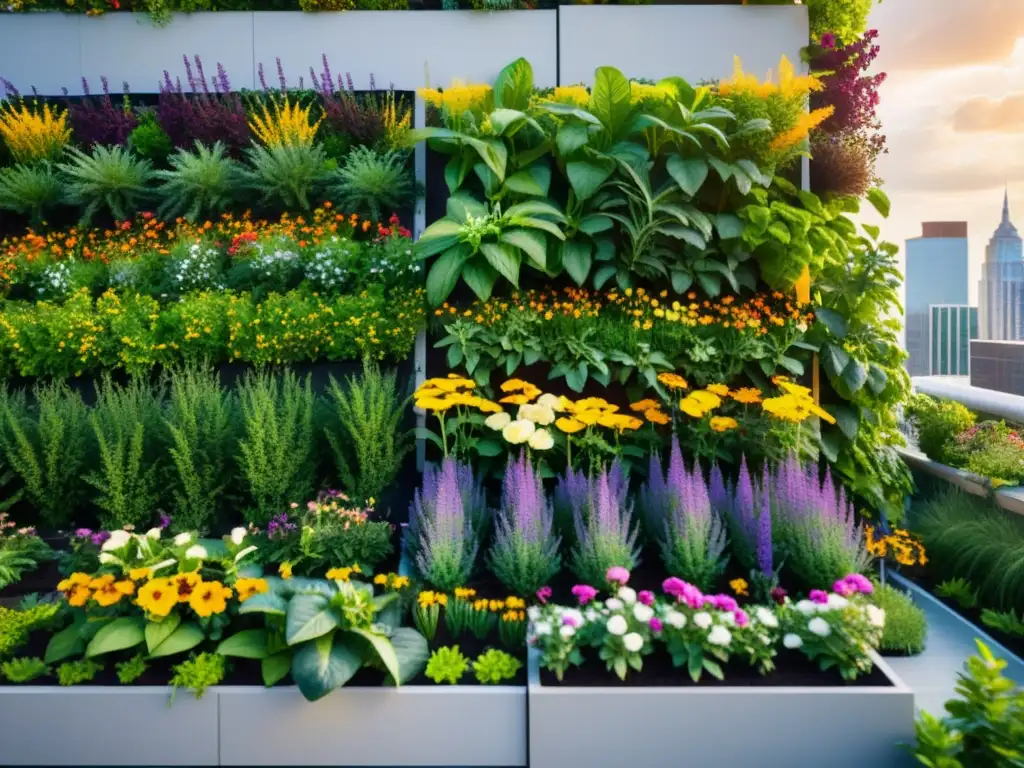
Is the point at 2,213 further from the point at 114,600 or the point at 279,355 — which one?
the point at 114,600

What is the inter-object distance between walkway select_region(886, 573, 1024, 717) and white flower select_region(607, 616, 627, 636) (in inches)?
43.0

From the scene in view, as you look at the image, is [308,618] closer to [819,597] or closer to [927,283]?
[819,597]

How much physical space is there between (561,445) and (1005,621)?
79.1 inches

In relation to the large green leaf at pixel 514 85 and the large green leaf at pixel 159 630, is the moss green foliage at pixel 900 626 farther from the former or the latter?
the large green leaf at pixel 514 85

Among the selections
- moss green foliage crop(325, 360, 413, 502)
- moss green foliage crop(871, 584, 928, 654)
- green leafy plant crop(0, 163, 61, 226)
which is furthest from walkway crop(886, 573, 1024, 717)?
green leafy plant crop(0, 163, 61, 226)

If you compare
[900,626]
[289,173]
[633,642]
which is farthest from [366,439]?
[900,626]

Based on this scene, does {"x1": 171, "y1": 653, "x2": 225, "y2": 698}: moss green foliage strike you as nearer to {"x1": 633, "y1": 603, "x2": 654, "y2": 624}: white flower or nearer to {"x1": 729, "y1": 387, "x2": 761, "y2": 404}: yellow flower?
{"x1": 633, "y1": 603, "x2": 654, "y2": 624}: white flower

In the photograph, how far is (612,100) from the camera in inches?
171

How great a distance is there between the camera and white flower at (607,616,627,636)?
8.05 ft

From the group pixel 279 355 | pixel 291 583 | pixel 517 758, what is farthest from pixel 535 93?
pixel 517 758

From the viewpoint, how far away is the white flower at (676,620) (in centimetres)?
250

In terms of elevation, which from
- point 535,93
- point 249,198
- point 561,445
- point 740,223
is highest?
point 535,93

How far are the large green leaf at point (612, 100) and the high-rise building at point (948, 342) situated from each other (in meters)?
3.19

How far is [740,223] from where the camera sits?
4289 millimetres
